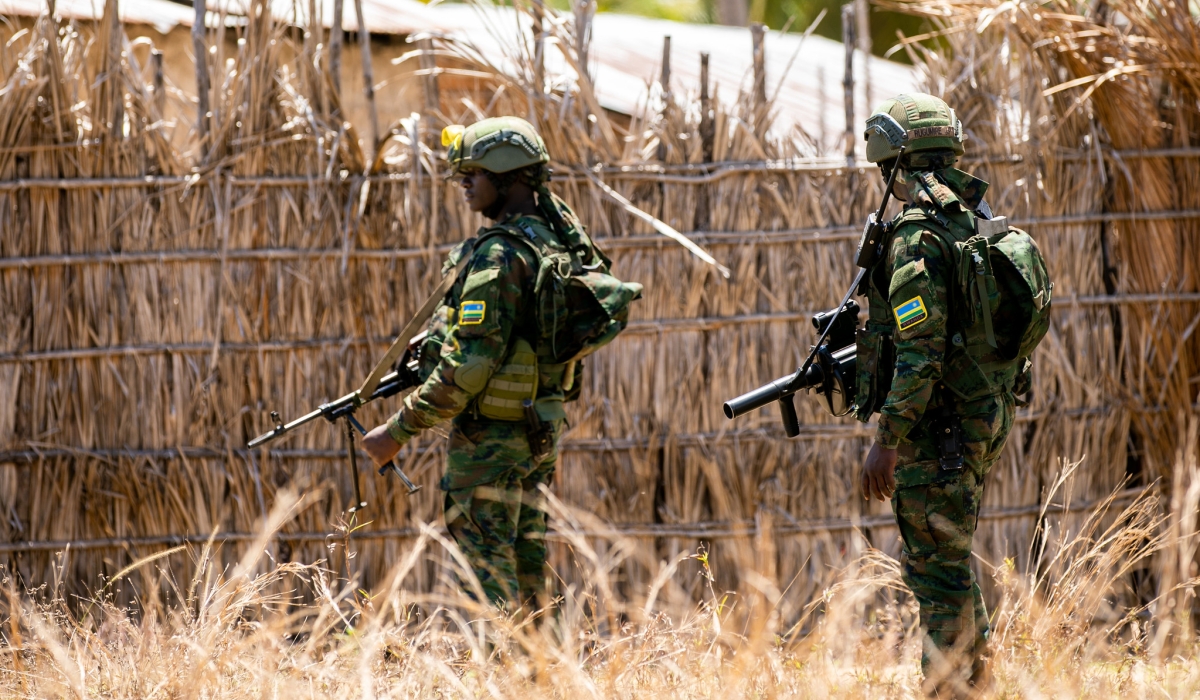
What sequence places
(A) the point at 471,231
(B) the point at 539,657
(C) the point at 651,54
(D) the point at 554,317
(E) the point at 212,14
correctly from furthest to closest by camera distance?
(C) the point at 651,54 < (E) the point at 212,14 < (A) the point at 471,231 < (D) the point at 554,317 < (B) the point at 539,657

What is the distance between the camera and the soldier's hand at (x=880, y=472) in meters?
2.88

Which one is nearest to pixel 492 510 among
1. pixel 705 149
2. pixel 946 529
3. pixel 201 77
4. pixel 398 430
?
pixel 398 430

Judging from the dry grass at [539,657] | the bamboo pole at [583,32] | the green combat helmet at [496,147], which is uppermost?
the bamboo pole at [583,32]

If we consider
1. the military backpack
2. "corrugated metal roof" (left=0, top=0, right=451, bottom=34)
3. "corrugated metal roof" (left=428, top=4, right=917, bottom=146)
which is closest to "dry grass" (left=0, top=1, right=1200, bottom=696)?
the military backpack

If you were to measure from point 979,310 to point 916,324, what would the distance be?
197 mm

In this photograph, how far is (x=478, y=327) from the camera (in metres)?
3.28

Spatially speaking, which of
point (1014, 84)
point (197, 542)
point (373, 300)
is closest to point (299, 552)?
point (197, 542)

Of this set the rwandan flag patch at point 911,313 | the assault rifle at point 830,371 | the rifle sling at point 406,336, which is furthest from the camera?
the rifle sling at point 406,336

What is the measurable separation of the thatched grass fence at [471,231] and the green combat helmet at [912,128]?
4.26 ft

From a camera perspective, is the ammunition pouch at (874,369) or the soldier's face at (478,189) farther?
the soldier's face at (478,189)

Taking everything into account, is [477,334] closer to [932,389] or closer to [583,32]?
[932,389]

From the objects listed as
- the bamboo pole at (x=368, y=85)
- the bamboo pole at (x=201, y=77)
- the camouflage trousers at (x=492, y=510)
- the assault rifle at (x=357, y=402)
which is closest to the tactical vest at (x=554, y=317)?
the camouflage trousers at (x=492, y=510)

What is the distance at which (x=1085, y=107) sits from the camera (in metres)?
4.30

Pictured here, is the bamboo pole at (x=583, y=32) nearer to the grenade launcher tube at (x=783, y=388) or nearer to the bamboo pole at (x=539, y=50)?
the bamboo pole at (x=539, y=50)
